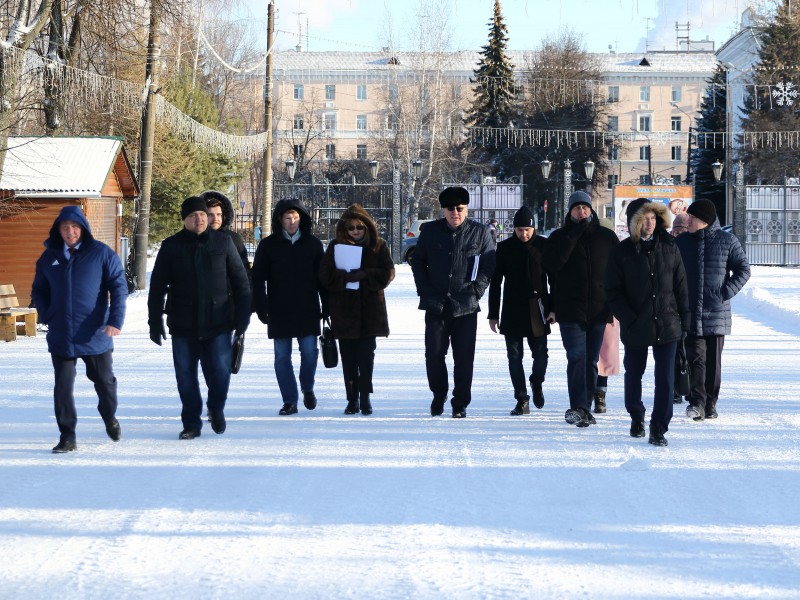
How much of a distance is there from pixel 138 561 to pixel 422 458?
274 cm

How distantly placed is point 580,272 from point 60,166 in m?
14.8

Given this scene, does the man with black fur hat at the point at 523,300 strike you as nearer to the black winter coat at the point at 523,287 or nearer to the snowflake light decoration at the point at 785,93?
the black winter coat at the point at 523,287

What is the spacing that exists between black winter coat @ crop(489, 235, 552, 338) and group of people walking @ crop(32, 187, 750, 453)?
1cm

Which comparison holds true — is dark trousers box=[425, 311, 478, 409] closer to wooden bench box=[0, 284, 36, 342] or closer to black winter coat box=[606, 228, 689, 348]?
black winter coat box=[606, 228, 689, 348]

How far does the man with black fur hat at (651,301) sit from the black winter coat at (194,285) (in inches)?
107

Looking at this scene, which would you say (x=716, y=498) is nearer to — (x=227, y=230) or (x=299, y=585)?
(x=299, y=585)

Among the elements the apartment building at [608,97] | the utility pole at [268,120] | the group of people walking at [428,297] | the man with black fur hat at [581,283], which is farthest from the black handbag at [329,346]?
the apartment building at [608,97]

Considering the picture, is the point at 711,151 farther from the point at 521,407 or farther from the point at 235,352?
the point at 235,352

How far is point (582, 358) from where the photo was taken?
8.80m

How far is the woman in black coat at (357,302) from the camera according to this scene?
9.37 meters

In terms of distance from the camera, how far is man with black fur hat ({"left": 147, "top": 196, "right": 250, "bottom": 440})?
8.27 meters

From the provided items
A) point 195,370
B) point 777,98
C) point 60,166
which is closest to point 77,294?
point 195,370

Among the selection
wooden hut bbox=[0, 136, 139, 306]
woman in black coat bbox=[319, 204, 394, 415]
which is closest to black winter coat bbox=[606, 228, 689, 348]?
woman in black coat bbox=[319, 204, 394, 415]

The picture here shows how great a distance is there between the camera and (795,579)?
184 inches
